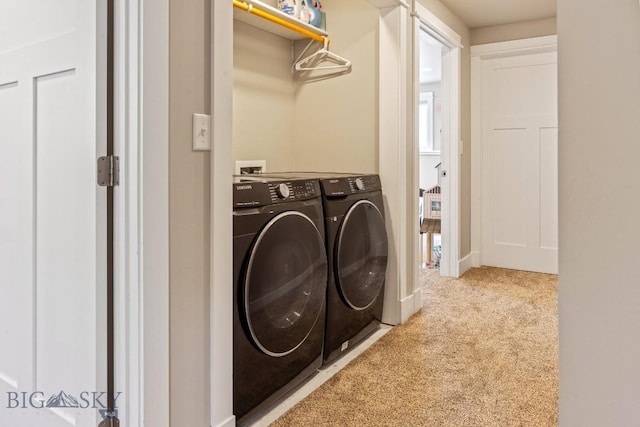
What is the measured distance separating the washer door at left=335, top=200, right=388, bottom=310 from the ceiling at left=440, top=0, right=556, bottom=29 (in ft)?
6.41

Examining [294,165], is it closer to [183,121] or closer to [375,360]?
[375,360]

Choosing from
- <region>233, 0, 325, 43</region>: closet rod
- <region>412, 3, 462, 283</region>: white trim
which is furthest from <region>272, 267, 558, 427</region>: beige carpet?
<region>233, 0, 325, 43</region>: closet rod

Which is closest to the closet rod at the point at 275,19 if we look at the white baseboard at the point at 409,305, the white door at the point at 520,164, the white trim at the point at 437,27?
the white trim at the point at 437,27

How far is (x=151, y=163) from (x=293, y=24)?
1.60 m

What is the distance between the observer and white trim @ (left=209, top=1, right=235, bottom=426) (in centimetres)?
145

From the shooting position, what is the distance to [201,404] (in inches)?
58.0

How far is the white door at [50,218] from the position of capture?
4.39 ft

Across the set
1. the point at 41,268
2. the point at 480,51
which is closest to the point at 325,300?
the point at 41,268

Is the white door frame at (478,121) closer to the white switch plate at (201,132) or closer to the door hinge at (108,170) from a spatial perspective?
the white switch plate at (201,132)

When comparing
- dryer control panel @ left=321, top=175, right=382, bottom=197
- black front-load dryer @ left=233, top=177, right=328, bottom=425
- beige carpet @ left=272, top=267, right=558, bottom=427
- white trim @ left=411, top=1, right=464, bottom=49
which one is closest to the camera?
black front-load dryer @ left=233, top=177, right=328, bottom=425

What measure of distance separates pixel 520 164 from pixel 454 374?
103 inches

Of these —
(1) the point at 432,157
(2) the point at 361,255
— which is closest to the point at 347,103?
(2) the point at 361,255

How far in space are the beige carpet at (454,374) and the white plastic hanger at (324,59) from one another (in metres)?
1.61

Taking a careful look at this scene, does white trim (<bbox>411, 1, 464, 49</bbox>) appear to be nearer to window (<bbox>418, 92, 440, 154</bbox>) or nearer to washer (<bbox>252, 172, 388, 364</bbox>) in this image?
washer (<bbox>252, 172, 388, 364</bbox>)
